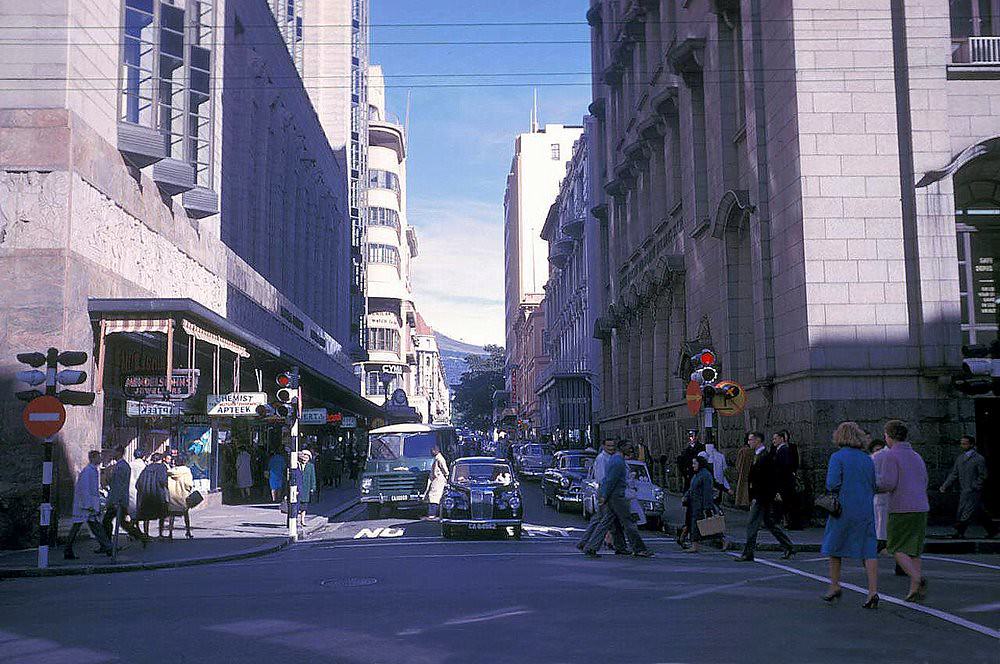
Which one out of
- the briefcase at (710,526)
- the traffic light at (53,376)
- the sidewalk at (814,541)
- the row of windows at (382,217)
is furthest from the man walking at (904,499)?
the row of windows at (382,217)

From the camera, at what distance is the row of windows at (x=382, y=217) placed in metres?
92.6

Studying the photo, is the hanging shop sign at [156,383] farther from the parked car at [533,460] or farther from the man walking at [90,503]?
the parked car at [533,460]

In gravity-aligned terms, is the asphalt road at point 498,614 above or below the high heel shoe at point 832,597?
below

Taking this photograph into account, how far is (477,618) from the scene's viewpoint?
923cm

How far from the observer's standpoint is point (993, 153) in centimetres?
2191

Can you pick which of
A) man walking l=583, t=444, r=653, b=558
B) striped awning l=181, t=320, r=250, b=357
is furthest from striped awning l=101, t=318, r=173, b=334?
man walking l=583, t=444, r=653, b=558

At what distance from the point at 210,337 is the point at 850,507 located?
16.5 meters

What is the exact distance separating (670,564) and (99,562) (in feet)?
30.6

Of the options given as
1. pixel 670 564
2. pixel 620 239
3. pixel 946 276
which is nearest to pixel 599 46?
pixel 620 239

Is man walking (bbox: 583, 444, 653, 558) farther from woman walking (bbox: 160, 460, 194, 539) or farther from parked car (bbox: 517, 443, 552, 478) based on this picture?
parked car (bbox: 517, 443, 552, 478)

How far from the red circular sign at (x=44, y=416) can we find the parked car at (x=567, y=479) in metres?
13.5

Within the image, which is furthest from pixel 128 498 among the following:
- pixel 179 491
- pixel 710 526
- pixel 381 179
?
pixel 381 179

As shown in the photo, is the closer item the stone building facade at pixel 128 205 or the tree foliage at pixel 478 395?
the stone building facade at pixel 128 205

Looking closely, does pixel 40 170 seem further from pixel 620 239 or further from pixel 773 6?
pixel 620 239
